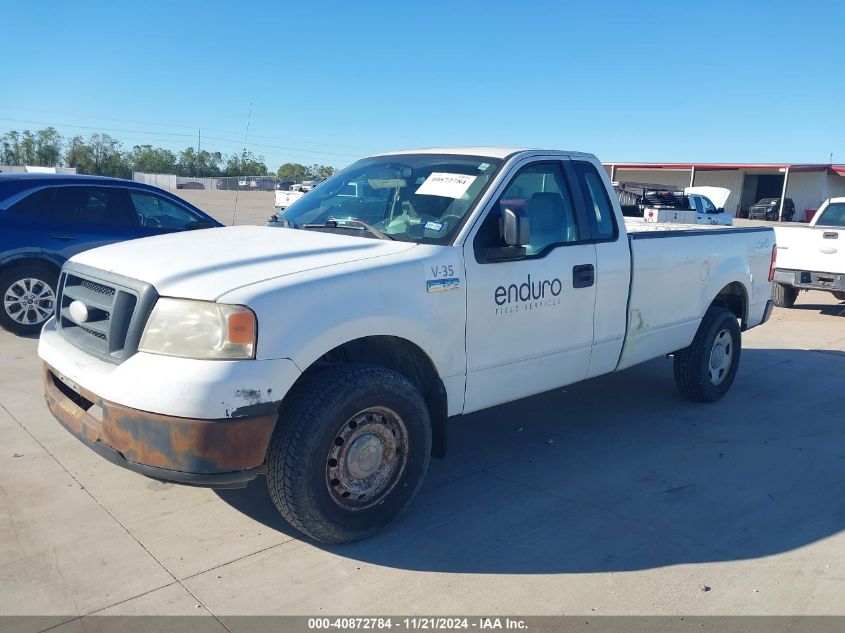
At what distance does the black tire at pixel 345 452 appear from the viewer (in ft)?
10.8

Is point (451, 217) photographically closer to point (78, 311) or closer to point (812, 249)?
point (78, 311)

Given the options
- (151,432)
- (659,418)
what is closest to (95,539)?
(151,432)

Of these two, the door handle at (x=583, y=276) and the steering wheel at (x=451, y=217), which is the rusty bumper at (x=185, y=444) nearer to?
the steering wheel at (x=451, y=217)

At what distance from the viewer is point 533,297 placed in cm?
430

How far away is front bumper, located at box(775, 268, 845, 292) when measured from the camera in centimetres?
1067

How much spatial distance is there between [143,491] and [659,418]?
391 cm

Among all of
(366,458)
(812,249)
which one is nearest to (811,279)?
(812,249)

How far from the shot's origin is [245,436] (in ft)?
10.1

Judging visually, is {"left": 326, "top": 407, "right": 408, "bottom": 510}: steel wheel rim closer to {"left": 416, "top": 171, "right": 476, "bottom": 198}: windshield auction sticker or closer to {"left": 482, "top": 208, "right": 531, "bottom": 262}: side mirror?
{"left": 482, "top": 208, "right": 531, "bottom": 262}: side mirror

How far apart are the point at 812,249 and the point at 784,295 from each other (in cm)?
133

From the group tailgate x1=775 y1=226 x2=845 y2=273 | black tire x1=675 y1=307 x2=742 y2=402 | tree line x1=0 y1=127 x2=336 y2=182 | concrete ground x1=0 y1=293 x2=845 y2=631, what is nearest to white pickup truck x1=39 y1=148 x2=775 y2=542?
concrete ground x1=0 y1=293 x2=845 y2=631

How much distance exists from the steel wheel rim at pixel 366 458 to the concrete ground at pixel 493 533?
271 mm

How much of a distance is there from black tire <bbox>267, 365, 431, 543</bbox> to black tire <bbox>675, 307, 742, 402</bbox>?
3.17 meters
